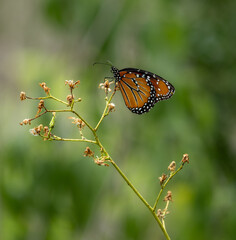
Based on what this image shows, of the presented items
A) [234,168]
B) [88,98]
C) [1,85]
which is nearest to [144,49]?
[88,98]

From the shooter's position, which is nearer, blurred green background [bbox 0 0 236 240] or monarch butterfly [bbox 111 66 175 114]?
monarch butterfly [bbox 111 66 175 114]

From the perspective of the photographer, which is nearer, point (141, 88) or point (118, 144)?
point (141, 88)

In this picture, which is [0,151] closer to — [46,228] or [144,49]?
[46,228]

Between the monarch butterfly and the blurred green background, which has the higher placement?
the blurred green background

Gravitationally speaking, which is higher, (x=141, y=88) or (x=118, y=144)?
(x=118, y=144)
